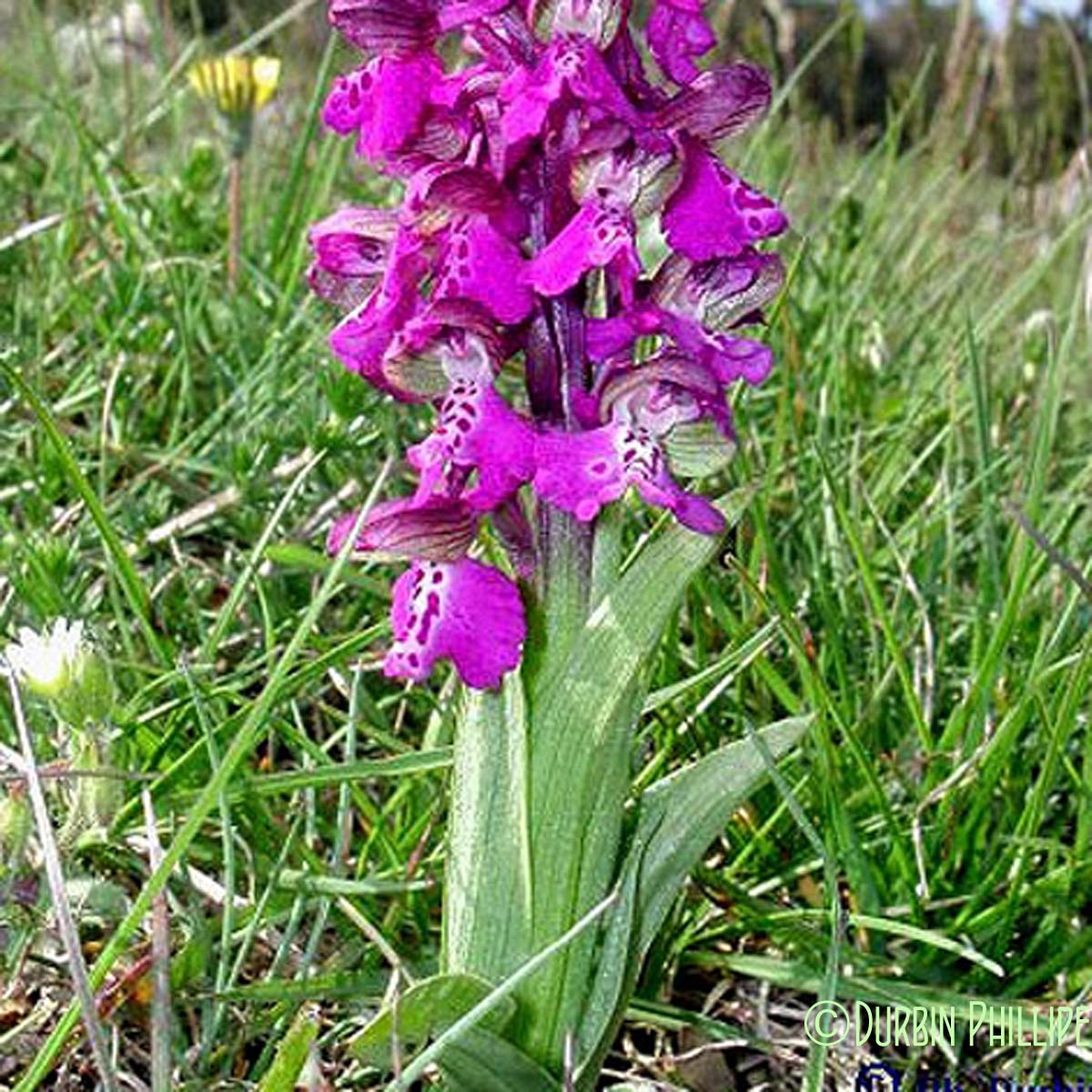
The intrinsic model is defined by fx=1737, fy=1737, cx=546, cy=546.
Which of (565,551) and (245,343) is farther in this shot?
(245,343)

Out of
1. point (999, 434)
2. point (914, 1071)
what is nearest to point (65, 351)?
point (999, 434)

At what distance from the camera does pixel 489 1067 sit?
46.4 inches

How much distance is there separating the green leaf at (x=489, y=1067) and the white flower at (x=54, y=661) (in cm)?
38

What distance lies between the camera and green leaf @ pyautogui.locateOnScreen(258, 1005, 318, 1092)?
106 cm

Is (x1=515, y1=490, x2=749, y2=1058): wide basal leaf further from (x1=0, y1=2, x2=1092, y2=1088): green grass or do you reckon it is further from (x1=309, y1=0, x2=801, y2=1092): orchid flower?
(x1=0, y1=2, x2=1092, y2=1088): green grass

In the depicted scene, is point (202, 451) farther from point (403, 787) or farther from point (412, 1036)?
point (412, 1036)

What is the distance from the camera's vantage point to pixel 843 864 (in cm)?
148

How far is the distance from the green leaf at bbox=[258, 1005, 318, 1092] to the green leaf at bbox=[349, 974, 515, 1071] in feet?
0.17

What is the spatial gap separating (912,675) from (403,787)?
602 millimetres

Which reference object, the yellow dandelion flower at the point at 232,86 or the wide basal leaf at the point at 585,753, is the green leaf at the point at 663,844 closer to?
the wide basal leaf at the point at 585,753

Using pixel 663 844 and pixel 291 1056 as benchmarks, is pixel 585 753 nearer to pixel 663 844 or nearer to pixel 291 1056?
pixel 663 844
